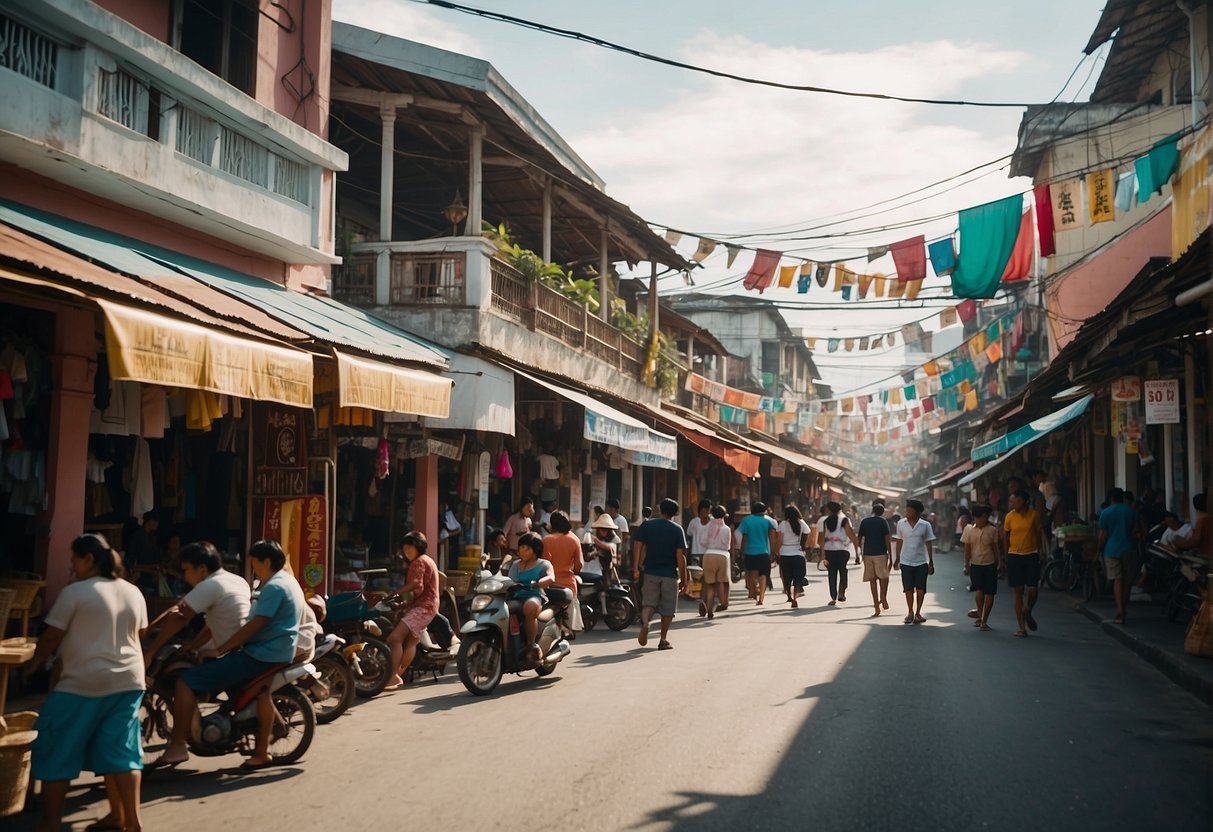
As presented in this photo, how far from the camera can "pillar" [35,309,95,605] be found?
29.1ft

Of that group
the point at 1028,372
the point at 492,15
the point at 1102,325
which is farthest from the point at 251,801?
the point at 1028,372

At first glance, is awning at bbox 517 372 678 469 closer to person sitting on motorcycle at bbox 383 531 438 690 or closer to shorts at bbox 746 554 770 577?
shorts at bbox 746 554 770 577

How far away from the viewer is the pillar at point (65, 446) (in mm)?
8875

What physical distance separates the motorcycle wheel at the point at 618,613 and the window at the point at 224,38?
845cm

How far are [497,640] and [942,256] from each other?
41.5ft

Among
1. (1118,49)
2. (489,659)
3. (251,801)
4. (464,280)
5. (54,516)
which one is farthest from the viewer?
(1118,49)

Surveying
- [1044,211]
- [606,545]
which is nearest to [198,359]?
[606,545]

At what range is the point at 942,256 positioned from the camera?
19.0 metres

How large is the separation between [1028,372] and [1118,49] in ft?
64.1

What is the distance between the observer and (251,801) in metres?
6.05

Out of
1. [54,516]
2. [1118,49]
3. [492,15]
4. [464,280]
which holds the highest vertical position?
[1118,49]

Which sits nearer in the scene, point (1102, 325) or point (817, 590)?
point (1102, 325)

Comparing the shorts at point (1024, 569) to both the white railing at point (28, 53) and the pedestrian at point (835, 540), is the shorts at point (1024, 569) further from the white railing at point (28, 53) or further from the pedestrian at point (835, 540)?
the white railing at point (28, 53)

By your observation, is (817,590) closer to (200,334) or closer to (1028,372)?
(200,334)
